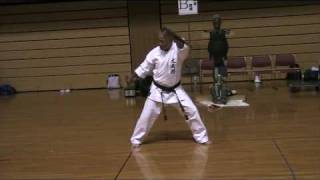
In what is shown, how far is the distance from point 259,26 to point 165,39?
31.9 ft

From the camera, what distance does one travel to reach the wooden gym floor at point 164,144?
6.73m

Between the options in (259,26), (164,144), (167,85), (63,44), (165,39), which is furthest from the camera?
(63,44)

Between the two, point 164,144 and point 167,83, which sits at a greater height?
point 167,83

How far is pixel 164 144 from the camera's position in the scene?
8.35 meters

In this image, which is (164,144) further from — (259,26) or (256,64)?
(259,26)

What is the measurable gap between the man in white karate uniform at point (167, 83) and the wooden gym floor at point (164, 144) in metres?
0.42

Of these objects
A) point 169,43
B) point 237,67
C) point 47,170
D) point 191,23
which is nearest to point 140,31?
point 191,23

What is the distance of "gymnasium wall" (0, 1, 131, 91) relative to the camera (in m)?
17.6

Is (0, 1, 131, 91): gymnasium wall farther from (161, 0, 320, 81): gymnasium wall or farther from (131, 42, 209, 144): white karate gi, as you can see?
(131, 42, 209, 144): white karate gi

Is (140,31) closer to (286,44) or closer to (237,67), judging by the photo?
(237,67)

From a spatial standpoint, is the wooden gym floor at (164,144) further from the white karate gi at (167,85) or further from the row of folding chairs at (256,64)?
the row of folding chairs at (256,64)

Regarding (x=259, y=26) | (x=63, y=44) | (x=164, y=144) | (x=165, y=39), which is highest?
(x=259, y=26)

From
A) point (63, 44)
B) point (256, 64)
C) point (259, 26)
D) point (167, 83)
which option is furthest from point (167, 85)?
point (63, 44)

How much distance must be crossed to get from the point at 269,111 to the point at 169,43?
12.7ft
